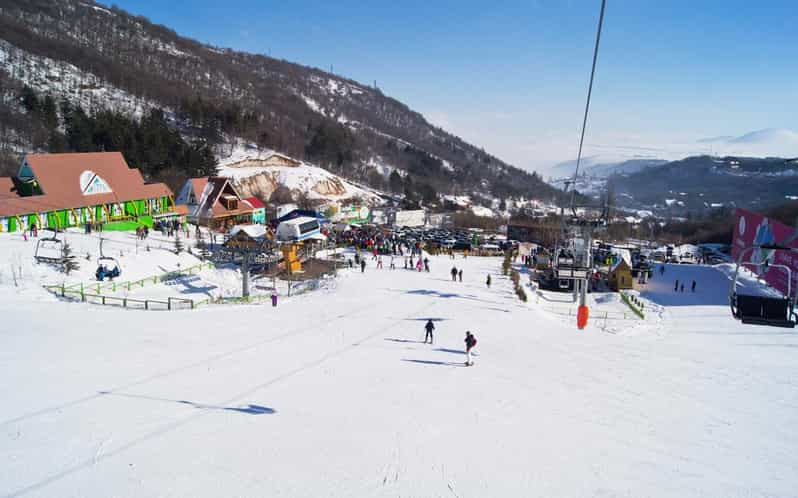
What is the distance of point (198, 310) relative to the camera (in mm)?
17359

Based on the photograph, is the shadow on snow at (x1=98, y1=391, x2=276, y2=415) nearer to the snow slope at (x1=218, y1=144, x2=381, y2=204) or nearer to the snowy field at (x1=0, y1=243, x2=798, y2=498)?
the snowy field at (x1=0, y1=243, x2=798, y2=498)

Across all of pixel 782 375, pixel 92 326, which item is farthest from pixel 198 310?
pixel 782 375

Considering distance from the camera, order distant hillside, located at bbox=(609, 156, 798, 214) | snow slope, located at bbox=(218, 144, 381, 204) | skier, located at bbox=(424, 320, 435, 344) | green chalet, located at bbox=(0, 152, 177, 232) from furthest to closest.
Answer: distant hillside, located at bbox=(609, 156, 798, 214)
snow slope, located at bbox=(218, 144, 381, 204)
green chalet, located at bbox=(0, 152, 177, 232)
skier, located at bbox=(424, 320, 435, 344)

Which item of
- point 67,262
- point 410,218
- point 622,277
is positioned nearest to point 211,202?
point 67,262

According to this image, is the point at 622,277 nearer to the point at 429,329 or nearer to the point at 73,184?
the point at 429,329

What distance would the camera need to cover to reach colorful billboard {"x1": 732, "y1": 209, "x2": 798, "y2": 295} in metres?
27.6

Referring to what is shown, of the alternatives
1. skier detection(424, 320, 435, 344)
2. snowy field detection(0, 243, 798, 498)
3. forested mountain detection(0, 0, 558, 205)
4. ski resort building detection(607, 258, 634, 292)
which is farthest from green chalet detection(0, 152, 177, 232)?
ski resort building detection(607, 258, 634, 292)

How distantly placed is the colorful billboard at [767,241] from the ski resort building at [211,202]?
1395 inches

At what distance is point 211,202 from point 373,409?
33637 mm

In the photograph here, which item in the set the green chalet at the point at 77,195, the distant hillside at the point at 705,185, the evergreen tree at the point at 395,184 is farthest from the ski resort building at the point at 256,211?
the distant hillside at the point at 705,185

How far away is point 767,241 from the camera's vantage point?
32.2 meters

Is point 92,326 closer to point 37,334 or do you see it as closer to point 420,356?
point 37,334

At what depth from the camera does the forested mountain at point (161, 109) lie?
2007 inches

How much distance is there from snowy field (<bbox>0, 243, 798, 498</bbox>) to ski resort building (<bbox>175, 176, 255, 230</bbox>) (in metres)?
21.4
